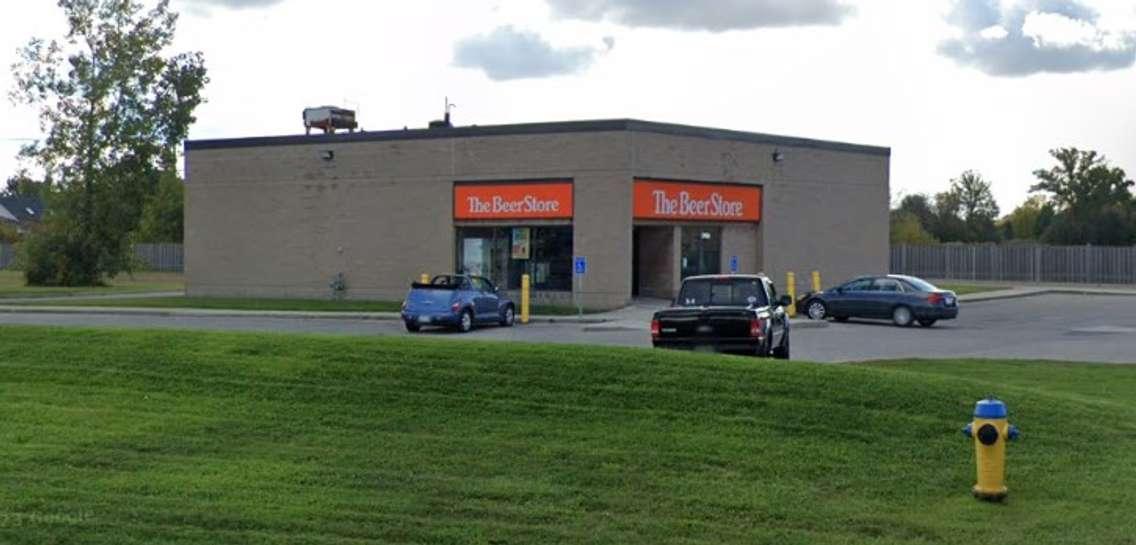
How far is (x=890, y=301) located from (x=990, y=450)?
87.2ft

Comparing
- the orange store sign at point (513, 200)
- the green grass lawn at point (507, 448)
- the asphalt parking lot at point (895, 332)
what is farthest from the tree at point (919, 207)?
the green grass lawn at point (507, 448)

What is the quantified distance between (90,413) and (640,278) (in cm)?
3294

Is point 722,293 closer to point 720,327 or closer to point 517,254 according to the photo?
point 720,327

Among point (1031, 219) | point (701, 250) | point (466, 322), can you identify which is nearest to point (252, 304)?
point (466, 322)

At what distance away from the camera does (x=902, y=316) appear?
3447cm

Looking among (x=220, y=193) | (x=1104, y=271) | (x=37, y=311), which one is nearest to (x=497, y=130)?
(x=220, y=193)

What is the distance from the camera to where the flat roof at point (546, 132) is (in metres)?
39.8

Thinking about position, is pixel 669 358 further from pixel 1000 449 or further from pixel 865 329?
pixel 865 329

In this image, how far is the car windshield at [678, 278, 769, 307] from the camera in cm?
2058

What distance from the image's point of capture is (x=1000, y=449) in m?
8.76

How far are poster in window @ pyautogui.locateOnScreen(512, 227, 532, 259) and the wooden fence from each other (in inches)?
1531

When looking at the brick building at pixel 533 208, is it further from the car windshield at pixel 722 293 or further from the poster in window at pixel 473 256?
the car windshield at pixel 722 293

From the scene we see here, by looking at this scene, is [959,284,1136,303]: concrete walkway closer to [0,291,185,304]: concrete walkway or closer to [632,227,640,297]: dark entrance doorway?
[632,227,640,297]: dark entrance doorway

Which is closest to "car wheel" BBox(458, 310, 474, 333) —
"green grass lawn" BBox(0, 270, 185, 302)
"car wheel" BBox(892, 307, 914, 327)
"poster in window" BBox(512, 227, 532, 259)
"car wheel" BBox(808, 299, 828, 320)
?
"poster in window" BBox(512, 227, 532, 259)
